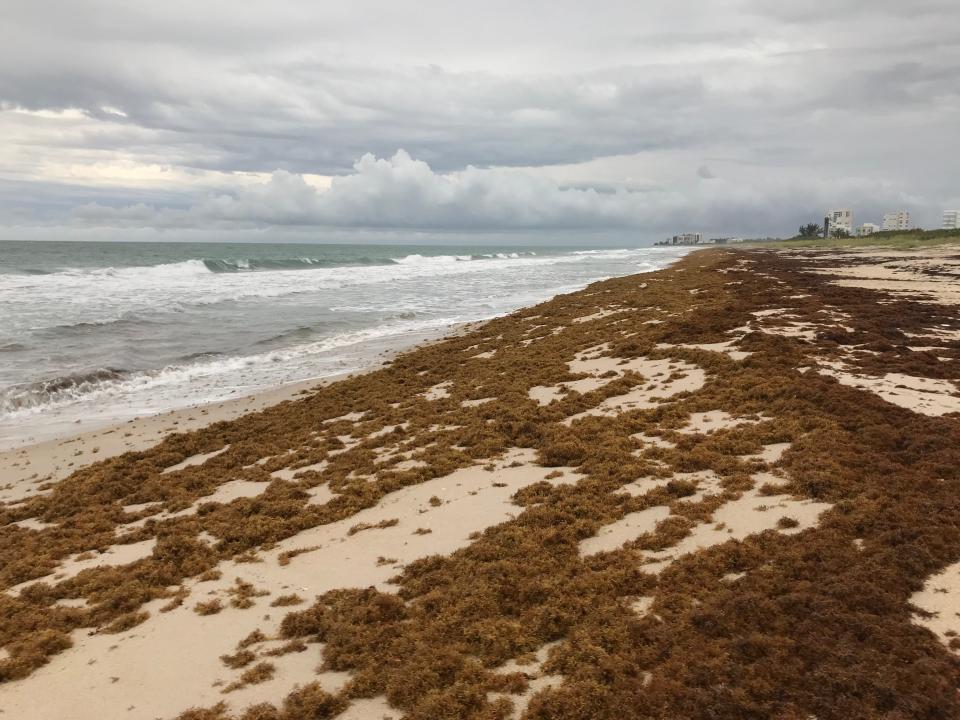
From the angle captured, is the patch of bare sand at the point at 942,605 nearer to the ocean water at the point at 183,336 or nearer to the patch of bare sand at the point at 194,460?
the patch of bare sand at the point at 194,460

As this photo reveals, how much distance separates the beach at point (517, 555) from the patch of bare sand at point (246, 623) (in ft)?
0.09

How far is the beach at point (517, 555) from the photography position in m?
4.02

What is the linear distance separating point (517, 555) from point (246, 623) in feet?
8.29

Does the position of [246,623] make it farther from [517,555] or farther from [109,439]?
[109,439]

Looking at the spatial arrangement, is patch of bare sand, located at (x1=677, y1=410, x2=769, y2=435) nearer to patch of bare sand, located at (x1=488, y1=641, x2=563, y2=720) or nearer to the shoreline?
patch of bare sand, located at (x1=488, y1=641, x2=563, y2=720)

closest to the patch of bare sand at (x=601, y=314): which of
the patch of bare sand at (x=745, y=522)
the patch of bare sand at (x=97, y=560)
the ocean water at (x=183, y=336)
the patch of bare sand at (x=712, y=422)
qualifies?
the ocean water at (x=183, y=336)

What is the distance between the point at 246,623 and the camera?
5230mm

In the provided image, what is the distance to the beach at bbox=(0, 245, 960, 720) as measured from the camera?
402 centimetres

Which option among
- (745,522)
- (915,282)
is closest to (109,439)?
(745,522)

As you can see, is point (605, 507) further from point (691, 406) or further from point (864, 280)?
point (864, 280)

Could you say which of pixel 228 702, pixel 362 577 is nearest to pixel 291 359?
pixel 362 577

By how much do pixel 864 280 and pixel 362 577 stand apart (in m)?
32.8

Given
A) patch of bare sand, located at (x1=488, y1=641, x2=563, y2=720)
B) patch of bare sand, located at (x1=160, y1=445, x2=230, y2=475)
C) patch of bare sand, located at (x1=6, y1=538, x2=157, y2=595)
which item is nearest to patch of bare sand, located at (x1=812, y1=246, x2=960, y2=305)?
patch of bare sand, located at (x1=488, y1=641, x2=563, y2=720)

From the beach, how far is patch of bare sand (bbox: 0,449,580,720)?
0.09 feet
